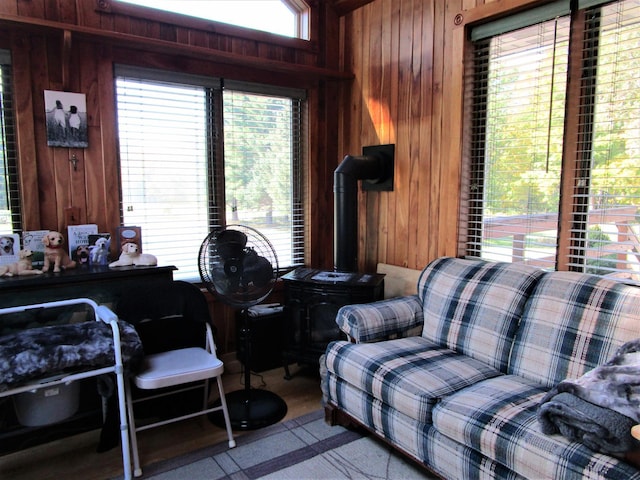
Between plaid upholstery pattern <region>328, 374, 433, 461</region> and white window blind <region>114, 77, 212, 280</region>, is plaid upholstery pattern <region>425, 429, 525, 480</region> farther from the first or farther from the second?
white window blind <region>114, 77, 212, 280</region>

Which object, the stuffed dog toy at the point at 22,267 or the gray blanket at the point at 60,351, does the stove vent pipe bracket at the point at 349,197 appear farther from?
the stuffed dog toy at the point at 22,267

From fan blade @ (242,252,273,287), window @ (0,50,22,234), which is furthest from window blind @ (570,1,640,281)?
window @ (0,50,22,234)

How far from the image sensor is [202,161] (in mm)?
3213

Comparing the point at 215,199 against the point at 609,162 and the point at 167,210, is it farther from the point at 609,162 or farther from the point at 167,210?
the point at 609,162

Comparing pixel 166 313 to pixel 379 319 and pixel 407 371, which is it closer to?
pixel 379 319

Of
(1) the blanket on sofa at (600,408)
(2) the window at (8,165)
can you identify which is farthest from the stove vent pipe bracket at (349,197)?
(2) the window at (8,165)

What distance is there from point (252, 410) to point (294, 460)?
497mm

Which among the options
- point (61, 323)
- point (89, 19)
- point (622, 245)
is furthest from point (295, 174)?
point (622, 245)

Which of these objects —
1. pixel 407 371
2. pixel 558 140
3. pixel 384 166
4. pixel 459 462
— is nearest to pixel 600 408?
pixel 459 462

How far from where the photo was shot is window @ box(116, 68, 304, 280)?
9.75 feet

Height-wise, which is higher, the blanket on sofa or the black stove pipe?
the black stove pipe

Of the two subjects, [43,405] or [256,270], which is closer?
[43,405]

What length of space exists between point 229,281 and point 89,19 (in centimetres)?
171

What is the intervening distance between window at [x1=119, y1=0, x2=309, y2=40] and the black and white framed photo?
27.4 inches
